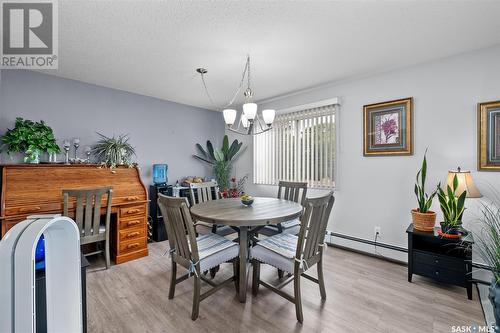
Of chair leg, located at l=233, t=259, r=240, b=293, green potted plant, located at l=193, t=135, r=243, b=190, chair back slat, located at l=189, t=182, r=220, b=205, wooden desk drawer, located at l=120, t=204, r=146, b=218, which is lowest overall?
chair leg, located at l=233, t=259, r=240, b=293

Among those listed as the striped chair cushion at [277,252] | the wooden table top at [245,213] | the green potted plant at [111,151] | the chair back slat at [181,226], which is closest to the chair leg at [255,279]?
the striped chair cushion at [277,252]

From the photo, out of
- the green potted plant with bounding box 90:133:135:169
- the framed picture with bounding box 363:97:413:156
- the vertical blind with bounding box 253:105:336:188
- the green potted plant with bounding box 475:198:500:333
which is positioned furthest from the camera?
the vertical blind with bounding box 253:105:336:188

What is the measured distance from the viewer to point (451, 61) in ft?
8.95

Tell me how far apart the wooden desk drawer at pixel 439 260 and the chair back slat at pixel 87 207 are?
3.66 meters

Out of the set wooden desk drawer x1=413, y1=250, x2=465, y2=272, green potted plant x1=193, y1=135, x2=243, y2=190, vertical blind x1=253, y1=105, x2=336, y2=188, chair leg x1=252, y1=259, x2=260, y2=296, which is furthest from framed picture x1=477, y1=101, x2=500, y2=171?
green potted plant x1=193, y1=135, x2=243, y2=190

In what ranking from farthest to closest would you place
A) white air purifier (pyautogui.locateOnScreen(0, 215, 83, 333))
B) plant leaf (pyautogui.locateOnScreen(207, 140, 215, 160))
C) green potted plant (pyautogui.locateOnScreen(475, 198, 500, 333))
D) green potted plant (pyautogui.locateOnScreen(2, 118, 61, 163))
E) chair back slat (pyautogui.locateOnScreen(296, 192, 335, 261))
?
1. plant leaf (pyautogui.locateOnScreen(207, 140, 215, 160))
2. green potted plant (pyautogui.locateOnScreen(2, 118, 61, 163))
3. chair back slat (pyautogui.locateOnScreen(296, 192, 335, 261))
4. green potted plant (pyautogui.locateOnScreen(475, 198, 500, 333))
5. white air purifier (pyautogui.locateOnScreen(0, 215, 83, 333))

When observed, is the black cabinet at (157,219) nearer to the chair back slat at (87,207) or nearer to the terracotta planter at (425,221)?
the chair back slat at (87,207)

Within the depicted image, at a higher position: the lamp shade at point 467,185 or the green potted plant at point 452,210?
the lamp shade at point 467,185

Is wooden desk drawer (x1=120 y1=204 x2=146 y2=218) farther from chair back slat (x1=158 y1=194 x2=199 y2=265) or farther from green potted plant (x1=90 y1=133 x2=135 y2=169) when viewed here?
chair back slat (x1=158 y1=194 x2=199 y2=265)

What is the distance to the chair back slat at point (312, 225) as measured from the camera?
186cm

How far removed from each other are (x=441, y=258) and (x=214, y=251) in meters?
2.34

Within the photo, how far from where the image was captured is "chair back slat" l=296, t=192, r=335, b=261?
6.10ft

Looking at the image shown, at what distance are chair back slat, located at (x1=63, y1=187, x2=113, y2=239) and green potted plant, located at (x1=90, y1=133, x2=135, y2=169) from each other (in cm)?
76

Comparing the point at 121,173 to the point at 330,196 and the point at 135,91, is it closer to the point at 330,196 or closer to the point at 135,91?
the point at 135,91
